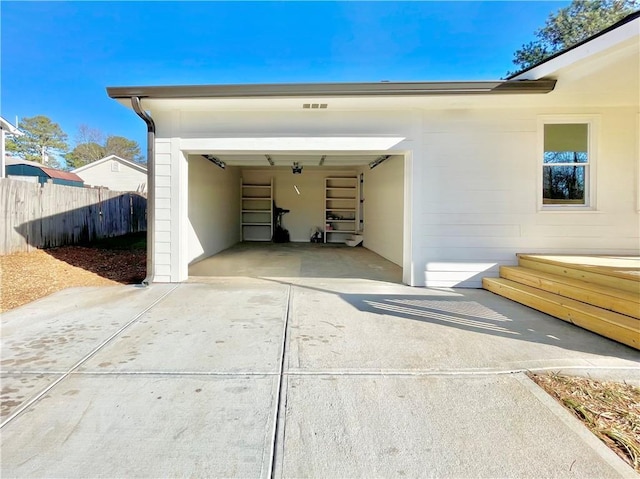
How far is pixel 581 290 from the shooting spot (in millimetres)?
3346

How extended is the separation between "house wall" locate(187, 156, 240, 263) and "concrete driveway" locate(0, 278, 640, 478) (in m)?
3.54

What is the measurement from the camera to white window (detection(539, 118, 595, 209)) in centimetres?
476

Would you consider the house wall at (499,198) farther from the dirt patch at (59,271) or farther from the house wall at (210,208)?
the dirt patch at (59,271)

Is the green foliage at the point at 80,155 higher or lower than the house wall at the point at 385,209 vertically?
higher

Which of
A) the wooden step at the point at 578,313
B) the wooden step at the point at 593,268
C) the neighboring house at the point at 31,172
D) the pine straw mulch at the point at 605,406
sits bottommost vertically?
the pine straw mulch at the point at 605,406

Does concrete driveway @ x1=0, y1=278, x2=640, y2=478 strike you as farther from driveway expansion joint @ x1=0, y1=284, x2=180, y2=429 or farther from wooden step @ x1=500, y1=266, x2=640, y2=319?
wooden step @ x1=500, y1=266, x2=640, y2=319

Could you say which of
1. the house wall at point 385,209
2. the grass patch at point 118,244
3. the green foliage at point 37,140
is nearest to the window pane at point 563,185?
the house wall at point 385,209

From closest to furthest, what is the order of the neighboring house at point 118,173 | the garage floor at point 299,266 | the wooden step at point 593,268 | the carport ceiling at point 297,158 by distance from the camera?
the wooden step at point 593,268, the garage floor at point 299,266, the carport ceiling at point 297,158, the neighboring house at point 118,173

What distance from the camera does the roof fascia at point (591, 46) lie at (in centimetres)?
292

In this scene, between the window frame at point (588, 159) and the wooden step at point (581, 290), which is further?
the window frame at point (588, 159)

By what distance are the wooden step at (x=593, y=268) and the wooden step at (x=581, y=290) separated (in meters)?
0.06

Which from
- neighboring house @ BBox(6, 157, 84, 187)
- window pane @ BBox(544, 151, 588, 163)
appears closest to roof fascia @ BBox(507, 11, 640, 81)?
window pane @ BBox(544, 151, 588, 163)

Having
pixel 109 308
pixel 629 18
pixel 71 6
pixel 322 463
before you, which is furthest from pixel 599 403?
pixel 71 6

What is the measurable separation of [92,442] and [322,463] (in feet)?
3.77
